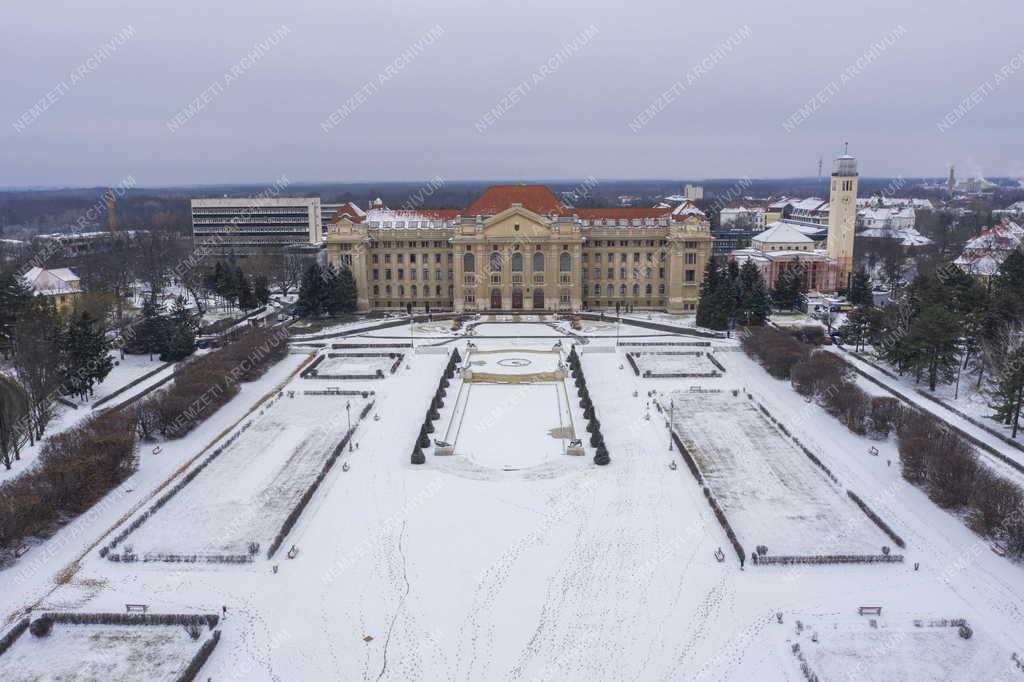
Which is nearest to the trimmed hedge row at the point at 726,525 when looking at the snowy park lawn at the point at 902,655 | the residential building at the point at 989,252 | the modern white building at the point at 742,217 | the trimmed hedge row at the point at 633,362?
the snowy park lawn at the point at 902,655

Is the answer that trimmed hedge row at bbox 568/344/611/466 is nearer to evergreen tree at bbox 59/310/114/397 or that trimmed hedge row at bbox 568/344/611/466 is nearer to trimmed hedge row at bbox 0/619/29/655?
trimmed hedge row at bbox 0/619/29/655

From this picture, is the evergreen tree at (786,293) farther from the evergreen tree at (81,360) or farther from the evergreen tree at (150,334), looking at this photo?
the evergreen tree at (81,360)

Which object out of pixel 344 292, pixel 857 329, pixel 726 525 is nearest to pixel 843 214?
pixel 857 329

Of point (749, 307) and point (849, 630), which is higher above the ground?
point (749, 307)

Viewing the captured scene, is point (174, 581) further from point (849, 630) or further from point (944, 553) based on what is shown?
point (944, 553)

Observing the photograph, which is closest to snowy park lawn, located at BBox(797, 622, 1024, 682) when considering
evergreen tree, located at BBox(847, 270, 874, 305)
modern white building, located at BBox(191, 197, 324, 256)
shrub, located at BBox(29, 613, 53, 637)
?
shrub, located at BBox(29, 613, 53, 637)

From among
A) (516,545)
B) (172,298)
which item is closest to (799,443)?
(516,545)
